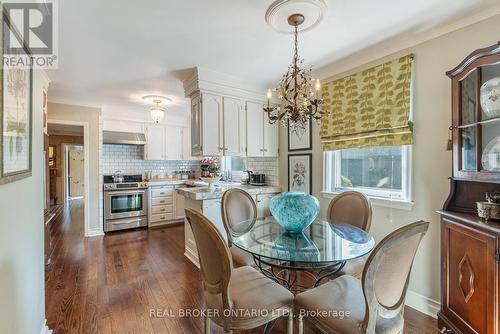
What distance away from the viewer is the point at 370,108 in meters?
2.41

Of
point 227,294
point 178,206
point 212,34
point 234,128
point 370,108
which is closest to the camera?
point 227,294

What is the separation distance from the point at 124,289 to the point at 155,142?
3.47 meters

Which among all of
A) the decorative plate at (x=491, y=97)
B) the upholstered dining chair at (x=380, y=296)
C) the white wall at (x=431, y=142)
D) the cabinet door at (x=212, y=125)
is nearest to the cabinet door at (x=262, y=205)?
the cabinet door at (x=212, y=125)

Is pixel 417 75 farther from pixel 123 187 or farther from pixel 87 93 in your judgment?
pixel 123 187

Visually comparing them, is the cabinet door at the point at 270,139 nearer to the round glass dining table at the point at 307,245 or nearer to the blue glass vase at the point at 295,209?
the round glass dining table at the point at 307,245

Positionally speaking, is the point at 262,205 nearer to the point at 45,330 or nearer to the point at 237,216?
the point at 237,216

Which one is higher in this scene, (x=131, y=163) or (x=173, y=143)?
(x=173, y=143)

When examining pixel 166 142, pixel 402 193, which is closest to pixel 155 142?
pixel 166 142

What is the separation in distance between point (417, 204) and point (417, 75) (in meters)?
1.18

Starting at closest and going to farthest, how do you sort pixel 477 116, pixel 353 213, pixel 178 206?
pixel 477 116 < pixel 353 213 < pixel 178 206

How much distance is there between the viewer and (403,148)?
2.27m

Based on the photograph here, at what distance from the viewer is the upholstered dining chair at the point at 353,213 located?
1.98 metres

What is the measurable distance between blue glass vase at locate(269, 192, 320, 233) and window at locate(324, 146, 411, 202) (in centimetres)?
Result: 110

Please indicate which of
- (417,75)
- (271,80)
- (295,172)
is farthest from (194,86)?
(417,75)
